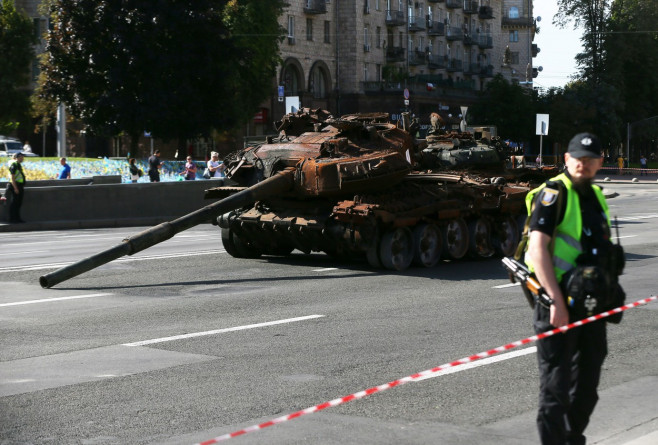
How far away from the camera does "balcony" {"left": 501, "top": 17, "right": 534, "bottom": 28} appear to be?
4828 inches

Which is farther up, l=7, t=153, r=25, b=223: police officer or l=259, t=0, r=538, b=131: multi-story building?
l=259, t=0, r=538, b=131: multi-story building

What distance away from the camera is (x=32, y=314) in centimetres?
1255

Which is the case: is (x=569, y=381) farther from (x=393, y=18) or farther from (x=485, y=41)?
(x=485, y=41)

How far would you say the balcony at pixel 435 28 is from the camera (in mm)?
87375

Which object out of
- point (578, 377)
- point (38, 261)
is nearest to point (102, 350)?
point (578, 377)

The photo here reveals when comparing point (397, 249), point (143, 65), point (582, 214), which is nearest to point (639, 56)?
point (143, 65)

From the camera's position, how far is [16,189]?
27.6 meters

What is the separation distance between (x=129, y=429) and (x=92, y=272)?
32.0ft

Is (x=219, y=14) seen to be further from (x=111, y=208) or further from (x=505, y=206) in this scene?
(x=505, y=206)

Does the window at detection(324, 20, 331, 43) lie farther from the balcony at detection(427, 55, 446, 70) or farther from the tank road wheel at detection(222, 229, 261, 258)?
the tank road wheel at detection(222, 229, 261, 258)

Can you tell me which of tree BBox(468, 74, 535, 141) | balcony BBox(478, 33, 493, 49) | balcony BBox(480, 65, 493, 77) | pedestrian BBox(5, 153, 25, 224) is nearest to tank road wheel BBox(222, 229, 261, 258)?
pedestrian BBox(5, 153, 25, 224)

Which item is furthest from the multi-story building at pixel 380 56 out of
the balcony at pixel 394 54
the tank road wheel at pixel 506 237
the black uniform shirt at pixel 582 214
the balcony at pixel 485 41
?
the black uniform shirt at pixel 582 214

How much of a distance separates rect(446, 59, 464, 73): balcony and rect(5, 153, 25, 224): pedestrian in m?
65.8

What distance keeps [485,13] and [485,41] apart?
97.1 inches
